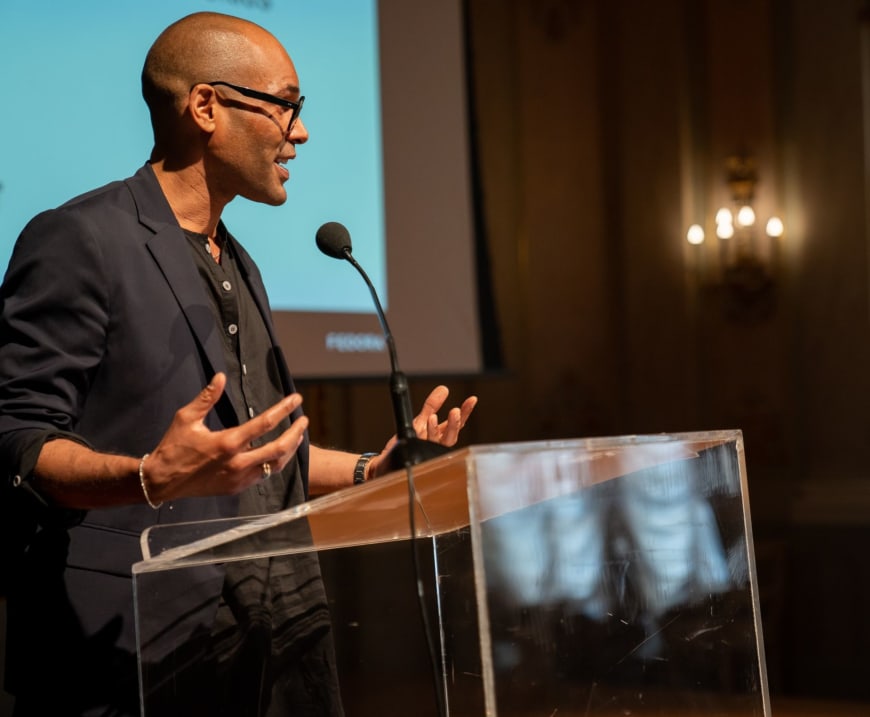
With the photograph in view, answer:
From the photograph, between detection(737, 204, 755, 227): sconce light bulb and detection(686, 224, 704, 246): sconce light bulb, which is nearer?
detection(737, 204, 755, 227): sconce light bulb

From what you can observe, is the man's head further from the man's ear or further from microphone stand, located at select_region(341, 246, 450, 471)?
microphone stand, located at select_region(341, 246, 450, 471)

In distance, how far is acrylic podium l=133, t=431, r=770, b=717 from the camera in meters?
1.19

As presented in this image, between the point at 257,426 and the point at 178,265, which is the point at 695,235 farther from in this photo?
the point at 257,426

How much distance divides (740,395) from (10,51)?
4125 millimetres

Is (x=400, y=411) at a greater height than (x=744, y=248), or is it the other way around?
(x=744, y=248)

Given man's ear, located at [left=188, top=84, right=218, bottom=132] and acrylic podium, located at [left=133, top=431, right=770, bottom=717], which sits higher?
man's ear, located at [left=188, top=84, right=218, bottom=132]

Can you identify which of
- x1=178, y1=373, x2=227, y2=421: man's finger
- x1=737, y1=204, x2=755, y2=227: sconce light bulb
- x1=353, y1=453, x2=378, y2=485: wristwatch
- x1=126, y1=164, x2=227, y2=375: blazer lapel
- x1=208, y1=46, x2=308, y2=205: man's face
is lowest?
x1=353, y1=453, x2=378, y2=485: wristwatch

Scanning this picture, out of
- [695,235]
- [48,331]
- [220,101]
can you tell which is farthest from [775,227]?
[48,331]

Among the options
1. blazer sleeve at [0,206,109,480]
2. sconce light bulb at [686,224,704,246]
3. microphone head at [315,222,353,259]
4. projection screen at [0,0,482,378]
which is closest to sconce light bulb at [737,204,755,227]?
sconce light bulb at [686,224,704,246]

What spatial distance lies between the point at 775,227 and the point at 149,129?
367 cm

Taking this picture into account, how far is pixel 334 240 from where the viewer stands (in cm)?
171

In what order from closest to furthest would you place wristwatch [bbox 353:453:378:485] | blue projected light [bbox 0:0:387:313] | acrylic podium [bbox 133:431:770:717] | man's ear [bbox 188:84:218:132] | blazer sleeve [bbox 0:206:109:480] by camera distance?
1. acrylic podium [bbox 133:431:770:717]
2. blazer sleeve [bbox 0:206:109:480]
3. man's ear [bbox 188:84:218:132]
4. wristwatch [bbox 353:453:378:485]
5. blue projected light [bbox 0:0:387:313]

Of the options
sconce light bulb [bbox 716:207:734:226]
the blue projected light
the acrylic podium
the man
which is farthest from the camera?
sconce light bulb [bbox 716:207:734:226]

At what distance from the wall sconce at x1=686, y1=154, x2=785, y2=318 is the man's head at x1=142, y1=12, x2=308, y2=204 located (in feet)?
13.6
